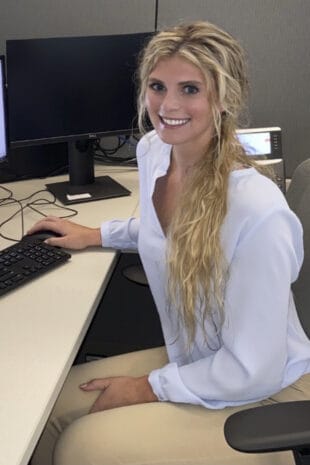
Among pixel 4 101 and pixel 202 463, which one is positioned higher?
pixel 4 101

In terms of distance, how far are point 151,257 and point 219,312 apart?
193mm

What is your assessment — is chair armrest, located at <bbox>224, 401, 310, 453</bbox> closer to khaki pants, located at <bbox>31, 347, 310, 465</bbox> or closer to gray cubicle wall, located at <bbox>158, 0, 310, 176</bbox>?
khaki pants, located at <bbox>31, 347, 310, 465</bbox>

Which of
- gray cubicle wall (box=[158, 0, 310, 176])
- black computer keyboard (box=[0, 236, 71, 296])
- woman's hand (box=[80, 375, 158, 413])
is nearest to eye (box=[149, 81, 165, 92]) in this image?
black computer keyboard (box=[0, 236, 71, 296])

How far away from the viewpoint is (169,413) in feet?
3.28

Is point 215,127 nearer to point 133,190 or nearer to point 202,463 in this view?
point 202,463

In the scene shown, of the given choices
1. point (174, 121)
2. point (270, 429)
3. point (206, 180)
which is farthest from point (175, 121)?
point (270, 429)

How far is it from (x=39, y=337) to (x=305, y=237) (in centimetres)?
50

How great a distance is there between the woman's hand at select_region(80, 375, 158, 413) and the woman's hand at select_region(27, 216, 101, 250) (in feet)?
1.04

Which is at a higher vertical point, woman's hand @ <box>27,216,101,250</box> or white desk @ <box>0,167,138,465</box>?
woman's hand @ <box>27,216,101,250</box>

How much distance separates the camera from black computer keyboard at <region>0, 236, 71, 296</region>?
45.0 inches

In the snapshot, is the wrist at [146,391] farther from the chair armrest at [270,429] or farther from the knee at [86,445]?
the chair armrest at [270,429]

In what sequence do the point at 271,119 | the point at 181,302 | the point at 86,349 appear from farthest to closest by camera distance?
the point at 86,349 → the point at 271,119 → the point at 181,302

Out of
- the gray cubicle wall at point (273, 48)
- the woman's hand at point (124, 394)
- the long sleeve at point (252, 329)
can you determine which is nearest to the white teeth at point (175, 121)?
the long sleeve at point (252, 329)

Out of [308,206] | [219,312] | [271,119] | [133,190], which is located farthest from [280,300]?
[271,119]
